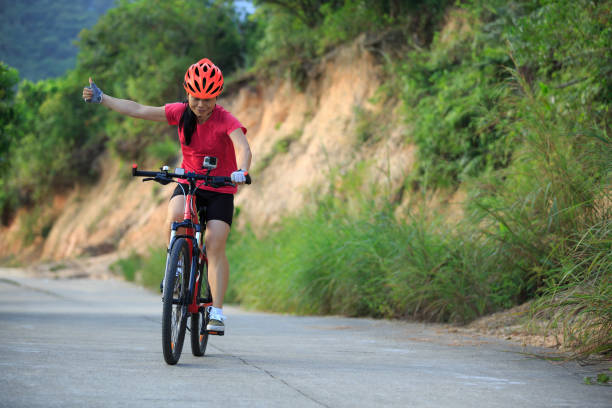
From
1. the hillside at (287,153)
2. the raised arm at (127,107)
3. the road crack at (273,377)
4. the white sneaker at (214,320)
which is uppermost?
the hillside at (287,153)

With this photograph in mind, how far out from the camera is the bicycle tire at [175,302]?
563 cm

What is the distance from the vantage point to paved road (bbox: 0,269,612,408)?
4.49 meters

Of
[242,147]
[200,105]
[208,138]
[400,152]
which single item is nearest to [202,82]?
[200,105]

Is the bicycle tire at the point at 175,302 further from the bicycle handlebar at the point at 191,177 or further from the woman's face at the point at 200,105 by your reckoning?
the woman's face at the point at 200,105

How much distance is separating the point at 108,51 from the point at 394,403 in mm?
37207

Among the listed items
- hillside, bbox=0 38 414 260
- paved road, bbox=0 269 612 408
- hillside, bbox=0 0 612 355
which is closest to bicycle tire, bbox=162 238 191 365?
paved road, bbox=0 269 612 408

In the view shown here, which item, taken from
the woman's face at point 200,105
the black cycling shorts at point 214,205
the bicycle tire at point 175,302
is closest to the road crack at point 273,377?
the bicycle tire at point 175,302

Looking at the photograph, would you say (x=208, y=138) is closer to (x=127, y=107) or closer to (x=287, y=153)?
(x=127, y=107)

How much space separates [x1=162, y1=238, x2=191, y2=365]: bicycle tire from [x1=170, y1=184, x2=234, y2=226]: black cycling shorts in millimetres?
587

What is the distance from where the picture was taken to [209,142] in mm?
6758

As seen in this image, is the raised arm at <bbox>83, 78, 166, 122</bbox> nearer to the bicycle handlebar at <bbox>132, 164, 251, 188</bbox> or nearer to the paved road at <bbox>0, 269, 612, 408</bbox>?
the bicycle handlebar at <bbox>132, 164, 251, 188</bbox>

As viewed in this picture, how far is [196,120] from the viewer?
268 inches

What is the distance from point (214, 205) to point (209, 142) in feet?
1.78

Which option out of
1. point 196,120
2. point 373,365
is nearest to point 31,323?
point 196,120
